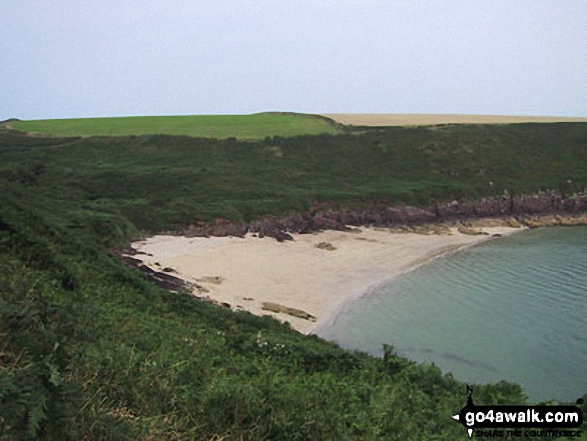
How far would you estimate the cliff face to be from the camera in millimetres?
39344

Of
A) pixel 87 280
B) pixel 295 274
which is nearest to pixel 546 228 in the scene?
pixel 295 274

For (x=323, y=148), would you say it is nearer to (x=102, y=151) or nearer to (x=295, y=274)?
(x=102, y=151)

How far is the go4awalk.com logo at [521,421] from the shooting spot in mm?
7932

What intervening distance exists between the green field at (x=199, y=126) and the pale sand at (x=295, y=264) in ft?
110

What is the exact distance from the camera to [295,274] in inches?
1221

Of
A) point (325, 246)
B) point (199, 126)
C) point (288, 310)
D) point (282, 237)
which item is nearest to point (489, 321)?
point (288, 310)

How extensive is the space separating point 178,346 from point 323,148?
5634cm

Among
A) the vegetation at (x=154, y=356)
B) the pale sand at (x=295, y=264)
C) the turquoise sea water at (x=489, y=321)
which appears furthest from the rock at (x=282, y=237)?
the turquoise sea water at (x=489, y=321)

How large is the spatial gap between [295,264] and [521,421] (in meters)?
25.3

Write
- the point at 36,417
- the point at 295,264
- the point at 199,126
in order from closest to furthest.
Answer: the point at 36,417 < the point at 295,264 < the point at 199,126

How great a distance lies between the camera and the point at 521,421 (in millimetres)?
7957

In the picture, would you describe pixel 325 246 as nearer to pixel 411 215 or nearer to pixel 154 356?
pixel 411 215

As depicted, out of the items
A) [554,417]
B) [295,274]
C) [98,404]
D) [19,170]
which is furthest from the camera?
[19,170]

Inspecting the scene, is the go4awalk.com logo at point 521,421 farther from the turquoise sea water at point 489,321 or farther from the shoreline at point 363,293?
the shoreline at point 363,293
